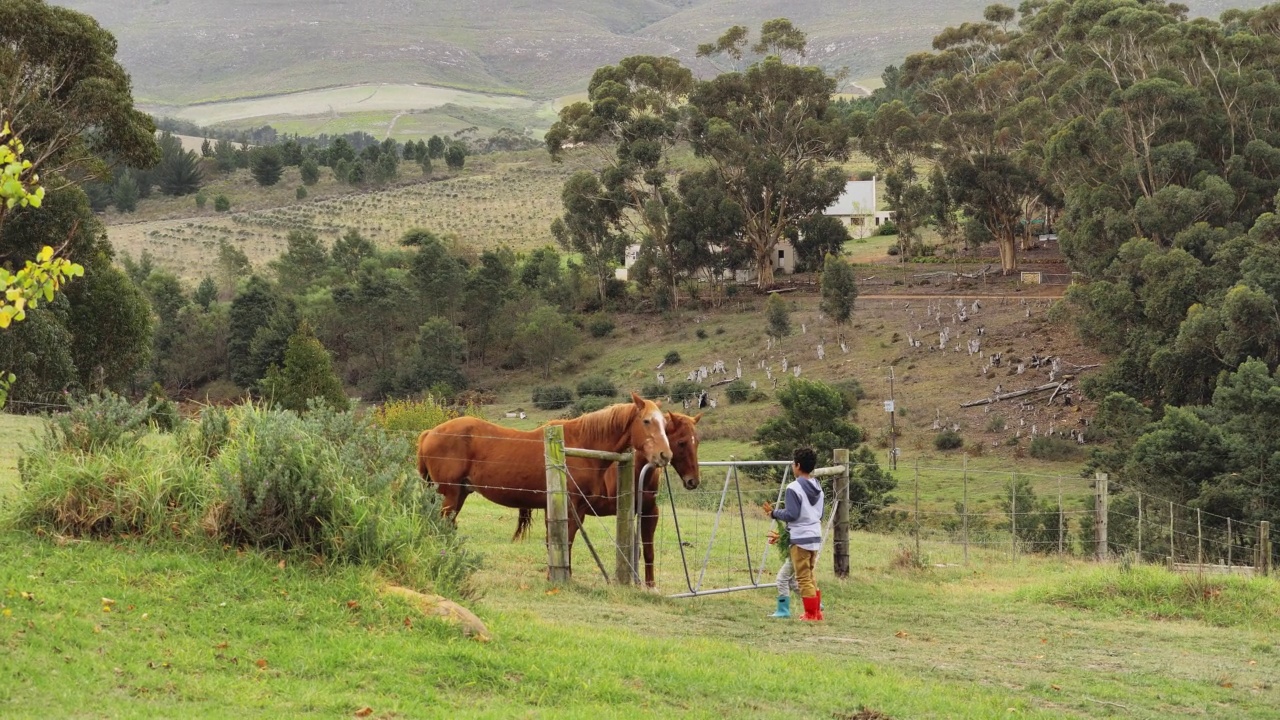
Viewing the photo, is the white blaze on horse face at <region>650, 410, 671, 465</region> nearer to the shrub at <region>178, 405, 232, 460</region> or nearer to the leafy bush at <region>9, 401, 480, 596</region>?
the leafy bush at <region>9, 401, 480, 596</region>

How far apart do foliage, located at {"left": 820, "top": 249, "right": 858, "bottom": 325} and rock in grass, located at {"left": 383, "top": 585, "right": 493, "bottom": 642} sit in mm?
56209

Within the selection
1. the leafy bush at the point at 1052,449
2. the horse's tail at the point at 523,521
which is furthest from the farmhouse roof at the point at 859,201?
the horse's tail at the point at 523,521

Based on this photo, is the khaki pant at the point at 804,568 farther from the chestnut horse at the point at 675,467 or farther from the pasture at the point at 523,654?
the chestnut horse at the point at 675,467

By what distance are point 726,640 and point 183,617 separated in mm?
4225

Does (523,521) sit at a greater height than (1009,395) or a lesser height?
greater

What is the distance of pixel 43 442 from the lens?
33.4 feet

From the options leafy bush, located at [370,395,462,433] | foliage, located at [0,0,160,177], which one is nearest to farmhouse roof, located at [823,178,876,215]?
leafy bush, located at [370,395,462,433]

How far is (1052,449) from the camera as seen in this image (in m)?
48.5

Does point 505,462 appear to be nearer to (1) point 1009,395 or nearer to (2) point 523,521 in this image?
(2) point 523,521

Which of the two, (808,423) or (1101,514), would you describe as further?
(808,423)

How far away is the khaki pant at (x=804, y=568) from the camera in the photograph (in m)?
11.8

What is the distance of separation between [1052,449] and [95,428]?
141 ft

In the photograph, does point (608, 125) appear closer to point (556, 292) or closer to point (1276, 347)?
point (556, 292)

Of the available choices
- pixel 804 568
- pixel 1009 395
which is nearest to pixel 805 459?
pixel 804 568
